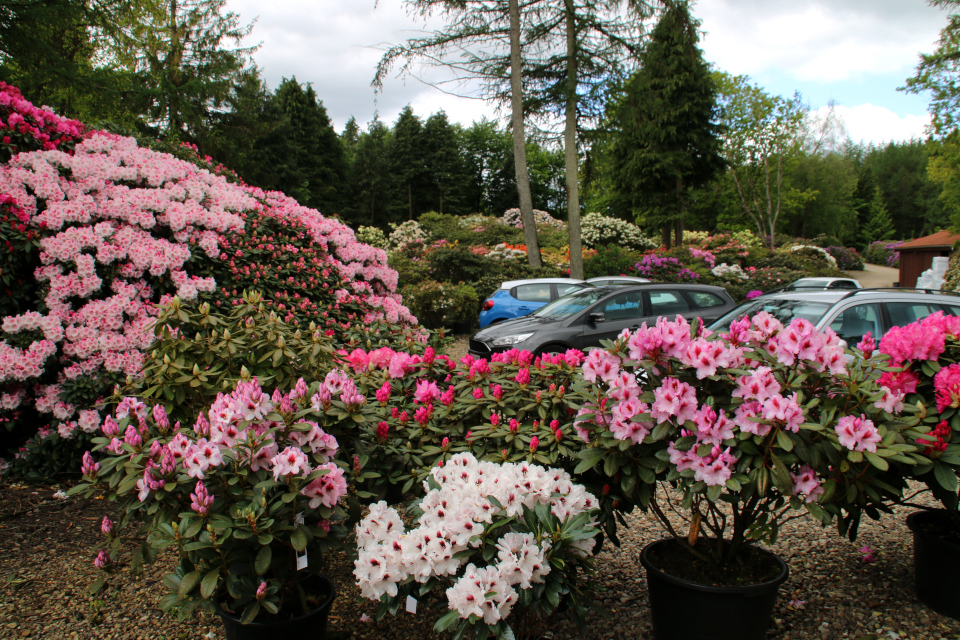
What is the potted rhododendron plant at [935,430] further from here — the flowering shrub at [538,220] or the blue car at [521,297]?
the flowering shrub at [538,220]

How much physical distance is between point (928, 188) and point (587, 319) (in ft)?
244

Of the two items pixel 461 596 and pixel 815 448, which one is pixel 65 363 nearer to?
pixel 461 596

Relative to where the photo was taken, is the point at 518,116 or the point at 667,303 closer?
the point at 667,303

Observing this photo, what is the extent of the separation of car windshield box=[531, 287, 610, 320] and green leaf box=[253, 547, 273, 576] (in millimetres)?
6046

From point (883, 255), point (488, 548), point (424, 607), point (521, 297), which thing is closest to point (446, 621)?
point (488, 548)

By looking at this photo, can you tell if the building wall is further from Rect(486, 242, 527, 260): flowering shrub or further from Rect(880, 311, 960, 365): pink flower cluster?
Rect(880, 311, 960, 365): pink flower cluster

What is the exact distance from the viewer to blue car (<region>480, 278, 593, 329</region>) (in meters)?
10.9

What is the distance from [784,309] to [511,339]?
3209mm

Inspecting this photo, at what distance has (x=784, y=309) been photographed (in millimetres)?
5508

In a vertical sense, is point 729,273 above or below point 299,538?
above

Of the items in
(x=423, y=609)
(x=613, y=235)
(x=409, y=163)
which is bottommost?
(x=423, y=609)

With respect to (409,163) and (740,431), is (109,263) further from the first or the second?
(409,163)

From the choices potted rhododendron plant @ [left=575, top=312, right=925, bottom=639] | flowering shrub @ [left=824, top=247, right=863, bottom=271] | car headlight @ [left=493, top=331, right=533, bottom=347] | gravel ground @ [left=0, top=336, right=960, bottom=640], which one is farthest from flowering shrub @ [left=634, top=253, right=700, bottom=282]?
flowering shrub @ [left=824, top=247, right=863, bottom=271]

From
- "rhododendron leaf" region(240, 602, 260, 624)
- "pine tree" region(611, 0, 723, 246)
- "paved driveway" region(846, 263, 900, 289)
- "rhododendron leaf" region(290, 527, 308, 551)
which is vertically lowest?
"paved driveway" region(846, 263, 900, 289)
